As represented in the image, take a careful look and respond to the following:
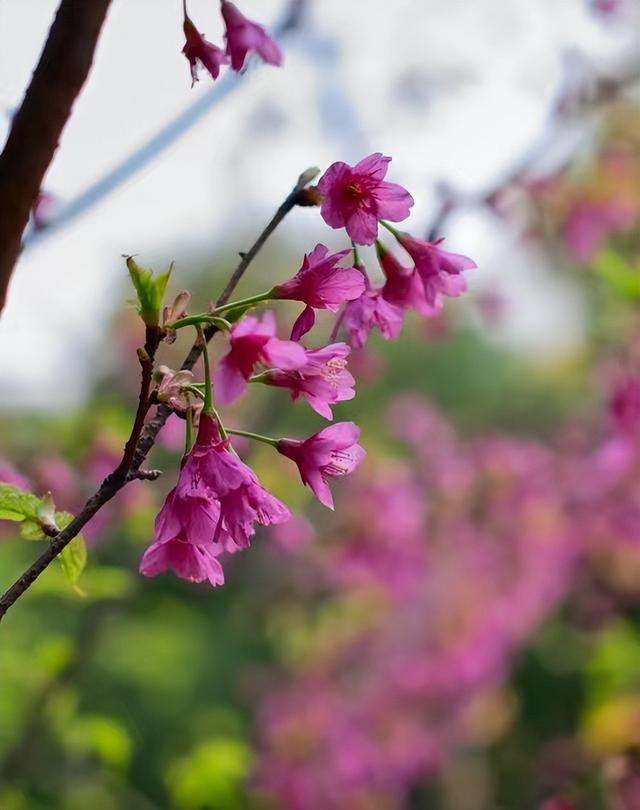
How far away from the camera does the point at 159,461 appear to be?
13.0 feet

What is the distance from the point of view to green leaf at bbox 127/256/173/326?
1.60 feet

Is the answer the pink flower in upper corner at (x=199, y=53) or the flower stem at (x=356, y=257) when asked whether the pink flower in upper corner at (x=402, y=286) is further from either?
the pink flower in upper corner at (x=199, y=53)

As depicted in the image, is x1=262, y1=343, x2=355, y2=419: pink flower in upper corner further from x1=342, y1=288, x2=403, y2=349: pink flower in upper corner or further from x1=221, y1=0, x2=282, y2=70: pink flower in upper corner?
x1=221, y1=0, x2=282, y2=70: pink flower in upper corner

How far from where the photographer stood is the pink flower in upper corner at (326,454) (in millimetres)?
592

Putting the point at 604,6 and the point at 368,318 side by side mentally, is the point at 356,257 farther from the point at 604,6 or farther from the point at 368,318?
the point at 604,6

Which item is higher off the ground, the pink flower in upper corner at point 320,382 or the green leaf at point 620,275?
the green leaf at point 620,275

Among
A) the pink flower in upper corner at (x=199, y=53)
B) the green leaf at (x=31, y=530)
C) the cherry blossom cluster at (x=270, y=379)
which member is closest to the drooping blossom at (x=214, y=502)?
the cherry blossom cluster at (x=270, y=379)

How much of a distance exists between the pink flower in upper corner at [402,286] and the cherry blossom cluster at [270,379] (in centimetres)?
3

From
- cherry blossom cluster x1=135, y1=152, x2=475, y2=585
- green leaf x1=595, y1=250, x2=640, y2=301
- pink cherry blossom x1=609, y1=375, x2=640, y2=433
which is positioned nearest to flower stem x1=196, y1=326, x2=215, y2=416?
cherry blossom cluster x1=135, y1=152, x2=475, y2=585

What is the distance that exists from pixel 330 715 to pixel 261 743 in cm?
25

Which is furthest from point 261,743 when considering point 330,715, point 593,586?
point 593,586

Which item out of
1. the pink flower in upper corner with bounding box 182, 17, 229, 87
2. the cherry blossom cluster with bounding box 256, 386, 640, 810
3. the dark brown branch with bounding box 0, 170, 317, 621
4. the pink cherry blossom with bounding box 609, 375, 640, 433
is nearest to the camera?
the dark brown branch with bounding box 0, 170, 317, 621

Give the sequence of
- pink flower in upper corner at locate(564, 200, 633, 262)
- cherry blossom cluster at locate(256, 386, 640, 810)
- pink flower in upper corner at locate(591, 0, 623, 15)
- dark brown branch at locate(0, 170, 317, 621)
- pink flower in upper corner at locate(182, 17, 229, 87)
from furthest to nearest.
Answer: cherry blossom cluster at locate(256, 386, 640, 810) → pink flower in upper corner at locate(564, 200, 633, 262) → pink flower in upper corner at locate(591, 0, 623, 15) → pink flower in upper corner at locate(182, 17, 229, 87) → dark brown branch at locate(0, 170, 317, 621)

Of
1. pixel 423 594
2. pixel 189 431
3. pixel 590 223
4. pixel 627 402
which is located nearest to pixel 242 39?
pixel 189 431
